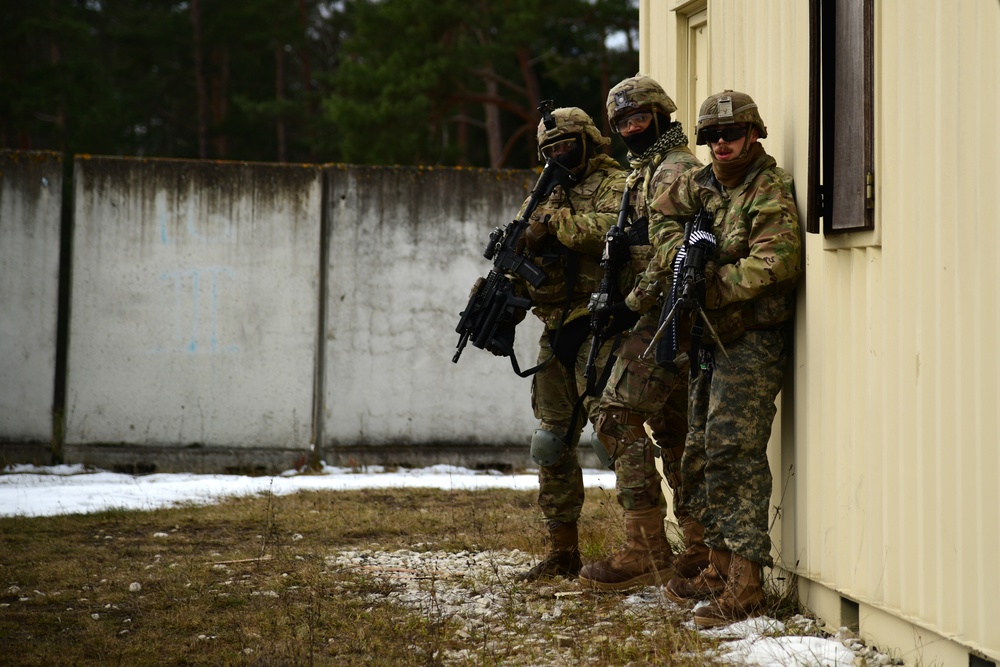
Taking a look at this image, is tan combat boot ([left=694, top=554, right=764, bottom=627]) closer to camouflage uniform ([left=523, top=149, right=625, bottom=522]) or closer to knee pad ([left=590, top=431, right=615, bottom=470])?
knee pad ([left=590, top=431, right=615, bottom=470])

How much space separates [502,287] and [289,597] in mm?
1740

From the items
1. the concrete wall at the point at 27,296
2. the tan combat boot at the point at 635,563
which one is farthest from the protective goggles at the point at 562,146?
the concrete wall at the point at 27,296

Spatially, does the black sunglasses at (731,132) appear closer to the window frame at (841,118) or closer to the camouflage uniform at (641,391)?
the window frame at (841,118)

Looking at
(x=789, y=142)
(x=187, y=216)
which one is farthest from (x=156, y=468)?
(x=789, y=142)

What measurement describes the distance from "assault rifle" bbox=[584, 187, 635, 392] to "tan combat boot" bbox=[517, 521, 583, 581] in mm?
785

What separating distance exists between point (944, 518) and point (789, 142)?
1.78m

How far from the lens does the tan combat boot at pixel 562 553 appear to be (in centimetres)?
521

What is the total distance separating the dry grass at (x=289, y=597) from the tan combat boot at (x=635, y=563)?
8 centimetres

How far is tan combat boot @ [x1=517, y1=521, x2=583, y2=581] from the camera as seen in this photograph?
5.21 meters

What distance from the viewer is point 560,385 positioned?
5254mm

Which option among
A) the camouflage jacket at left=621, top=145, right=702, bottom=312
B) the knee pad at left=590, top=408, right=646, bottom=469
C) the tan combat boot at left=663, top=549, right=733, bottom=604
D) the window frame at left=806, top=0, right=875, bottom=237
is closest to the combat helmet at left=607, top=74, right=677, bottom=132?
the camouflage jacket at left=621, top=145, right=702, bottom=312

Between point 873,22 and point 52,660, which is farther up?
point 873,22

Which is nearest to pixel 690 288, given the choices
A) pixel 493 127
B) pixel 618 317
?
pixel 618 317

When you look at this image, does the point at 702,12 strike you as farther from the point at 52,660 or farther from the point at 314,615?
the point at 52,660
